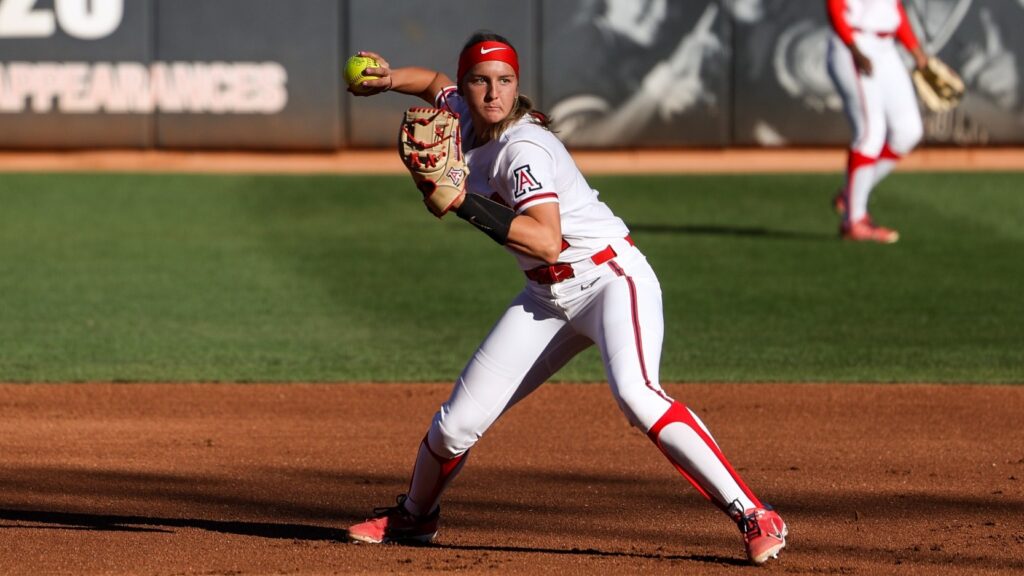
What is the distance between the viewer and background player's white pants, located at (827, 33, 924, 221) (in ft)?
41.7

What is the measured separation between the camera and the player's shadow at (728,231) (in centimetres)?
1366

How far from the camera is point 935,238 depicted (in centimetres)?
1354

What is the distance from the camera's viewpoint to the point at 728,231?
14.0 m

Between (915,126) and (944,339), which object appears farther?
(915,126)

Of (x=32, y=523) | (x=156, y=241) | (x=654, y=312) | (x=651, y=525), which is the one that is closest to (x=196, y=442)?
(x=32, y=523)

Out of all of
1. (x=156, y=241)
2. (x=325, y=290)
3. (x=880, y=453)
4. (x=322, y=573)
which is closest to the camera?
(x=322, y=573)

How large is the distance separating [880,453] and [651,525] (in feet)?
5.73

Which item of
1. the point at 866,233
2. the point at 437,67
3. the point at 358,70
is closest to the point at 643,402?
the point at 358,70

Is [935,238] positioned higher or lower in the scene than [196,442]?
lower

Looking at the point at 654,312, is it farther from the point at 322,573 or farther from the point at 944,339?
the point at 944,339

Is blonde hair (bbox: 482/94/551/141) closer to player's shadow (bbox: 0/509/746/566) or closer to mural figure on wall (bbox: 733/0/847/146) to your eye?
player's shadow (bbox: 0/509/746/566)

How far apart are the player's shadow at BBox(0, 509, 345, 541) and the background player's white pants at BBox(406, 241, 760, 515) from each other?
42 centimetres

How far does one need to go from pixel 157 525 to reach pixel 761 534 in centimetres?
210

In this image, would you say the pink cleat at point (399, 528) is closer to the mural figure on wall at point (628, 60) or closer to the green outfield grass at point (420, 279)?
the green outfield grass at point (420, 279)
